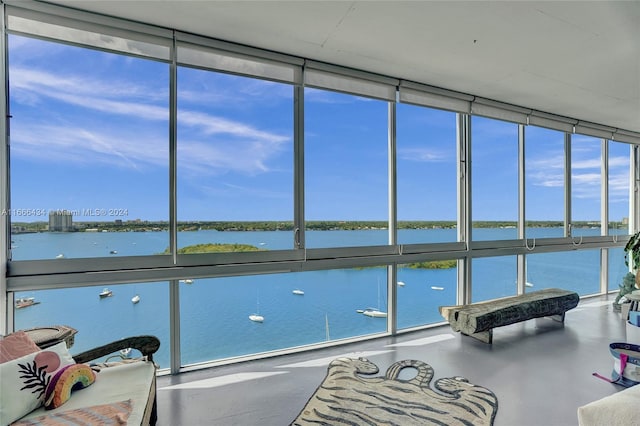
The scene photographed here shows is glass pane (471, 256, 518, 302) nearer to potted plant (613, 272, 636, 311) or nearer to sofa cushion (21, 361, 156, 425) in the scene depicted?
potted plant (613, 272, 636, 311)

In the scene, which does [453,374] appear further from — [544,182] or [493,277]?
[544,182]

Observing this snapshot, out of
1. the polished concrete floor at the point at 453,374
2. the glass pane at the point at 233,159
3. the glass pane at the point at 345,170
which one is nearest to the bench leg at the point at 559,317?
the polished concrete floor at the point at 453,374

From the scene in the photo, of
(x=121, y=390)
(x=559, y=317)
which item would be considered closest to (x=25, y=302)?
(x=121, y=390)

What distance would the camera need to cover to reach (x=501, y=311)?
336 centimetres

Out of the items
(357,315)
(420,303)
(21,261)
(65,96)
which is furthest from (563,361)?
(65,96)

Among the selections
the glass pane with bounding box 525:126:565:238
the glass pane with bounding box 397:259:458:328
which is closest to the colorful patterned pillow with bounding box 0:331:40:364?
the glass pane with bounding box 397:259:458:328

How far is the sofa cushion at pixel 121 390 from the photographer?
1560 mm

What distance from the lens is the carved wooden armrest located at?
192 centimetres

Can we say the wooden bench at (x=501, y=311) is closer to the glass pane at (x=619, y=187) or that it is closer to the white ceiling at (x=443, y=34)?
the white ceiling at (x=443, y=34)

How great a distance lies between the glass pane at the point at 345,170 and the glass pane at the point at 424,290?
599 millimetres

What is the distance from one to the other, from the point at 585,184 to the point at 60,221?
23.9ft

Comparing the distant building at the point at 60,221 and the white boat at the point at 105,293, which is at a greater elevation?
the distant building at the point at 60,221

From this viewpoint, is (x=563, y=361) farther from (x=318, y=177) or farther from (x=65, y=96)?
(x=65, y=96)

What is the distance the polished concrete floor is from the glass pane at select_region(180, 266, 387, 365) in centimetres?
21
